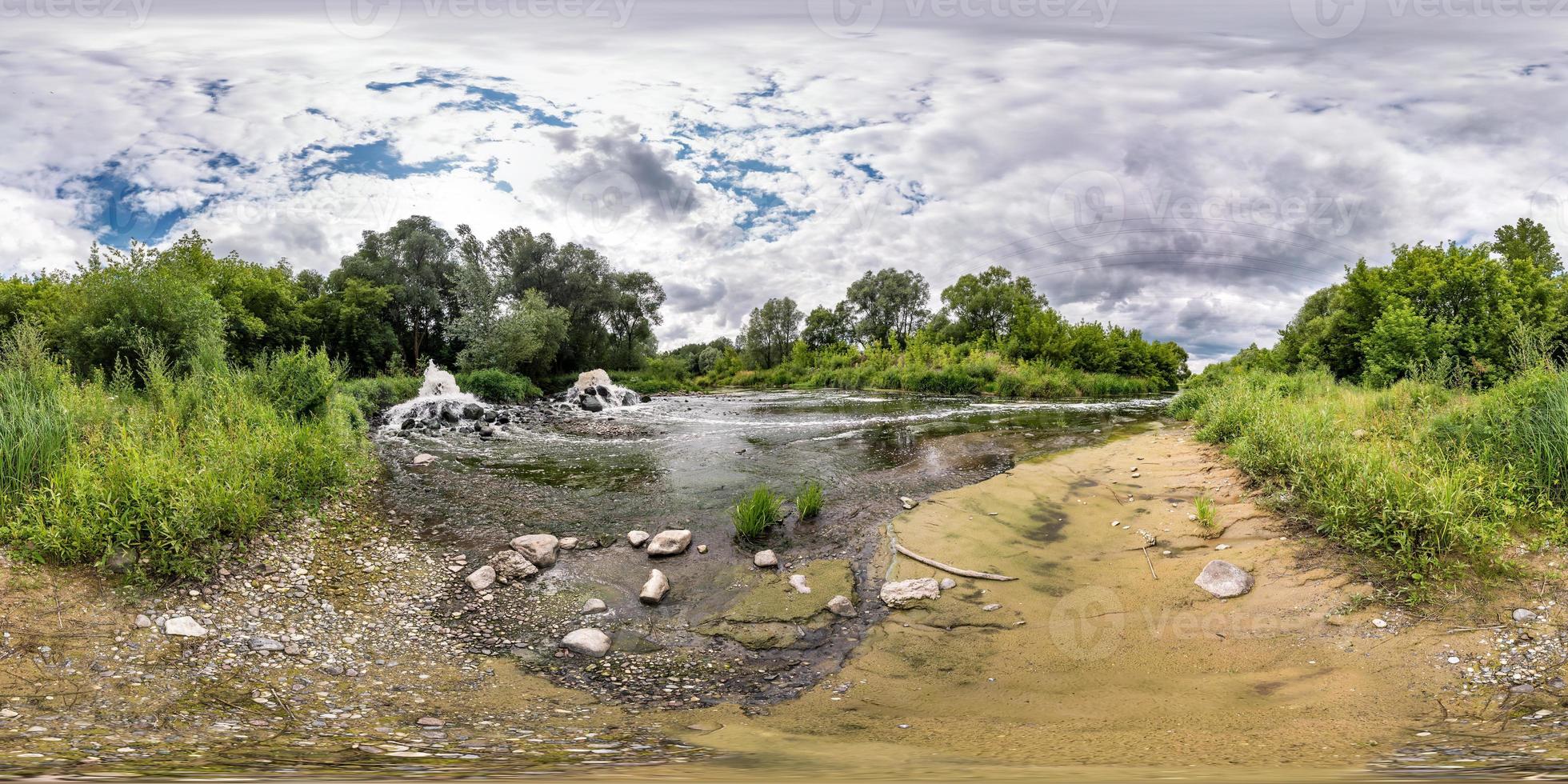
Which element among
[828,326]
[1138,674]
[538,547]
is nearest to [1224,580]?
[1138,674]

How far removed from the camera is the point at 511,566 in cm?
634

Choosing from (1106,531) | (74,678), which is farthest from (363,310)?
(1106,531)

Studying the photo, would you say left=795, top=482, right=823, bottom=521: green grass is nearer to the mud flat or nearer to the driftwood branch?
the mud flat

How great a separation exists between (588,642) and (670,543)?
72.7 inches

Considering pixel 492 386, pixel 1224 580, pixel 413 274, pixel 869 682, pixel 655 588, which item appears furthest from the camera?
pixel 413 274

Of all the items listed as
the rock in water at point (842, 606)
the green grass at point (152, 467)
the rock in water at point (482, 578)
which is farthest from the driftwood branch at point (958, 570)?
the green grass at point (152, 467)

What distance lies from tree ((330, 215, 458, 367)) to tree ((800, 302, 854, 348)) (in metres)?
37.7

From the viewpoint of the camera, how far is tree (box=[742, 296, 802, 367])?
71.1m

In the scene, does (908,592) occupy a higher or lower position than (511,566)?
higher

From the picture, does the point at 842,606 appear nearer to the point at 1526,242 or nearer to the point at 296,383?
the point at 296,383

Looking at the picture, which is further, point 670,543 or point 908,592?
point 670,543

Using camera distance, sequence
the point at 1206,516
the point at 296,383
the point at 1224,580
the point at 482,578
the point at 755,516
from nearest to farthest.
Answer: the point at 1224,580 → the point at 482,578 → the point at 1206,516 → the point at 755,516 → the point at 296,383

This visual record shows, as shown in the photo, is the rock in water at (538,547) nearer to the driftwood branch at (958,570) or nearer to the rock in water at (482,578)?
the rock in water at (482,578)

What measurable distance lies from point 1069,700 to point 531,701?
3601 mm
